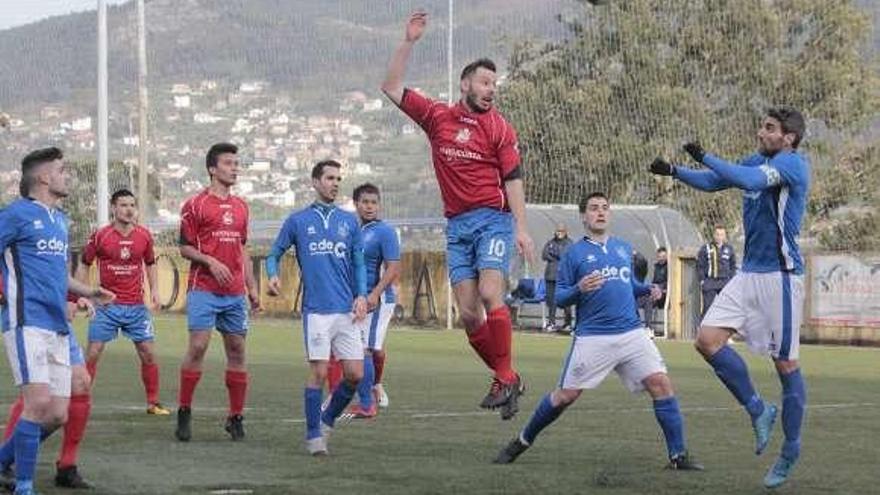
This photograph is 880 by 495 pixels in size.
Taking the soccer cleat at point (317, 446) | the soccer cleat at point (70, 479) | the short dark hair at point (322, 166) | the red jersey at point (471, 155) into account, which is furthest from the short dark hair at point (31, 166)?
the short dark hair at point (322, 166)

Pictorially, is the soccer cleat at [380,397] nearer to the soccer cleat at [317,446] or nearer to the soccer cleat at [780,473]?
the soccer cleat at [317,446]

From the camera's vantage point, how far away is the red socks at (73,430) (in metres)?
11.4

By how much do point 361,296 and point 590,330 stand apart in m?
2.13

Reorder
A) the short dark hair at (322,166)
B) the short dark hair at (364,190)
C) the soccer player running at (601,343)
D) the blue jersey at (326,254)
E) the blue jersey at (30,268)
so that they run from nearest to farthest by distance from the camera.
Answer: the blue jersey at (30,268) → the soccer player running at (601,343) → the blue jersey at (326,254) → the short dark hair at (322,166) → the short dark hair at (364,190)

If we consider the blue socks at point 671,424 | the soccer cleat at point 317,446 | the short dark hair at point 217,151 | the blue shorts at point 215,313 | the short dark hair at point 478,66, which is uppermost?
the short dark hair at point 478,66

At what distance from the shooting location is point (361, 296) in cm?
1392

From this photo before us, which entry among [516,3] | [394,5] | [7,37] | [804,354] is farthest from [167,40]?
[804,354]

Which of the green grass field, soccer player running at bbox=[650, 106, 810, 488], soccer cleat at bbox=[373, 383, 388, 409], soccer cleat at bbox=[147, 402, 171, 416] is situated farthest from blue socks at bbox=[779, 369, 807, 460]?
soccer cleat at bbox=[147, 402, 171, 416]

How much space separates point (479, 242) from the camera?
42.4 feet

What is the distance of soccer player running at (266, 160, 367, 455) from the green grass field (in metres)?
0.52

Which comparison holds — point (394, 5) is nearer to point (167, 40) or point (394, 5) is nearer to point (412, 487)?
point (167, 40)

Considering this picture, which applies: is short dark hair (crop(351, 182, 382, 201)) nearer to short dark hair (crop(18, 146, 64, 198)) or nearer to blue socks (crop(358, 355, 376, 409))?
blue socks (crop(358, 355, 376, 409))

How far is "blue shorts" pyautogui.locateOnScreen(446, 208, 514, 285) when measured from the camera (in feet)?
42.3

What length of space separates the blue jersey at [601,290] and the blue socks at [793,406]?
46.9 inches
